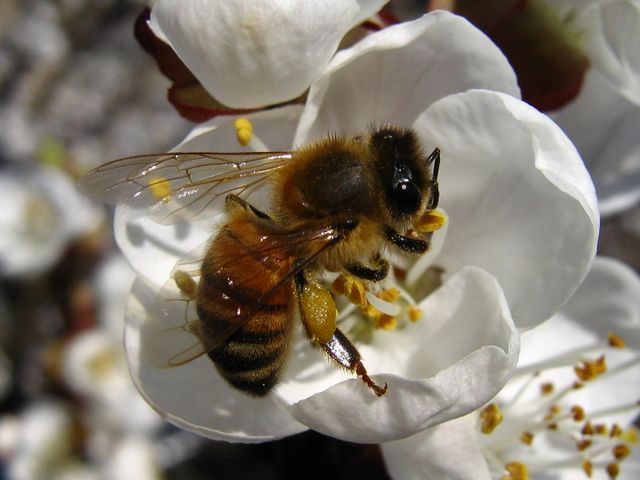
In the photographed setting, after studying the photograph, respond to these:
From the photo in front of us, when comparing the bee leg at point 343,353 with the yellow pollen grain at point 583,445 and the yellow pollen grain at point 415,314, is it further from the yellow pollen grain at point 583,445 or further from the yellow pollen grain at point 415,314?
the yellow pollen grain at point 583,445

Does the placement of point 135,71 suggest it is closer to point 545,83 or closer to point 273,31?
point 545,83

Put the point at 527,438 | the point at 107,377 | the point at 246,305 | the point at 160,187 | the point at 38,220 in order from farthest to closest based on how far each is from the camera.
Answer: the point at 38,220 < the point at 107,377 < the point at 527,438 < the point at 160,187 < the point at 246,305

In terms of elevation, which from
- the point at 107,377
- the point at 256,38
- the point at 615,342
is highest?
the point at 256,38

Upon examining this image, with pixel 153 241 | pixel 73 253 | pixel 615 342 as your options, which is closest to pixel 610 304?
pixel 615 342

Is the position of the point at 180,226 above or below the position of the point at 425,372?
above

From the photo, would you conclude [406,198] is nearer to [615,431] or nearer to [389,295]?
[389,295]

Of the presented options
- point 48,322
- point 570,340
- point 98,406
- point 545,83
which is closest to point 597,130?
point 545,83

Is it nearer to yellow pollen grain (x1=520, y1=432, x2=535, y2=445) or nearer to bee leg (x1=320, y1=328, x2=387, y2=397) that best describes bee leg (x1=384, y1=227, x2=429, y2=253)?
bee leg (x1=320, y1=328, x2=387, y2=397)
